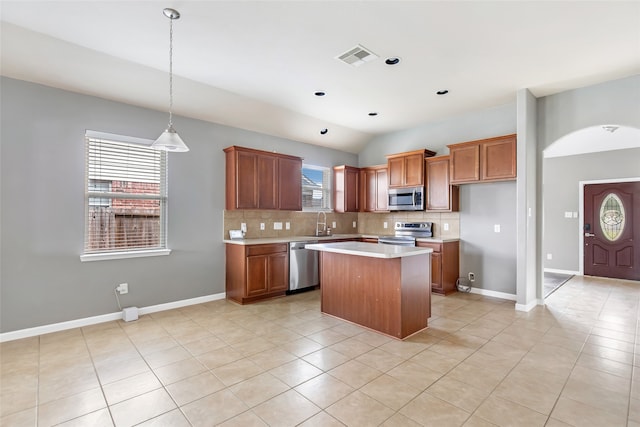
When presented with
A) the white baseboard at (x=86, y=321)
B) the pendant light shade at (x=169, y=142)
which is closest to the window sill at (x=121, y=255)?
the white baseboard at (x=86, y=321)

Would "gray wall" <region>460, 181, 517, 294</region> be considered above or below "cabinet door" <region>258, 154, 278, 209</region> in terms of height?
below

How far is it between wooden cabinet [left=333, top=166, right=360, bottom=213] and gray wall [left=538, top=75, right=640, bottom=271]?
126 inches

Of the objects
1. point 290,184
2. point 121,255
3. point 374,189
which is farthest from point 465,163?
point 121,255

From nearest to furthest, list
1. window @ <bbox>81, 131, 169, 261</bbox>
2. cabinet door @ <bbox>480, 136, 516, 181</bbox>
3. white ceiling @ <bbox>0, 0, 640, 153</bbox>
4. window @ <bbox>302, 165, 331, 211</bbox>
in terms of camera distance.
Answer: white ceiling @ <bbox>0, 0, 640, 153</bbox> → window @ <bbox>81, 131, 169, 261</bbox> → cabinet door @ <bbox>480, 136, 516, 181</bbox> → window @ <bbox>302, 165, 331, 211</bbox>

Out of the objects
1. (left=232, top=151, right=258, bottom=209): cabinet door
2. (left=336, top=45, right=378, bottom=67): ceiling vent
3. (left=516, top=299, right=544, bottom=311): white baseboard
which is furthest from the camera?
(left=232, top=151, right=258, bottom=209): cabinet door

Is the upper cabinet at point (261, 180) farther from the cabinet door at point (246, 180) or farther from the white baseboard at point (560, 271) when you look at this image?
the white baseboard at point (560, 271)

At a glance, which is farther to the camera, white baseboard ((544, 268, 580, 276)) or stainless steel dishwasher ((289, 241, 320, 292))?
white baseboard ((544, 268, 580, 276))

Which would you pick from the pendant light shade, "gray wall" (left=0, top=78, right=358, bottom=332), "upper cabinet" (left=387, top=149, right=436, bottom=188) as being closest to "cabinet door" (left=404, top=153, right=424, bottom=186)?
"upper cabinet" (left=387, top=149, right=436, bottom=188)

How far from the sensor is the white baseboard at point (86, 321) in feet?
10.6

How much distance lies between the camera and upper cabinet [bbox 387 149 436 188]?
5.49m

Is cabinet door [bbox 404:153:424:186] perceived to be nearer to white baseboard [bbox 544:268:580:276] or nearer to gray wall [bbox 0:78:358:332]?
gray wall [bbox 0:78:358:332]

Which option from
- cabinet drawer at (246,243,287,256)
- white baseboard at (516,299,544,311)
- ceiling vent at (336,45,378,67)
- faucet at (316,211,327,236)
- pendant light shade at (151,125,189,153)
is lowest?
white baseboard at (516,299,544,311)

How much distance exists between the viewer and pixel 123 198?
3.97m

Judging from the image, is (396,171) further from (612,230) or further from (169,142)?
(612,230)
